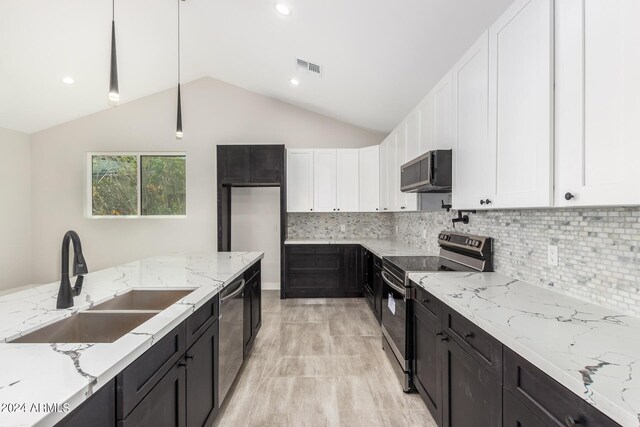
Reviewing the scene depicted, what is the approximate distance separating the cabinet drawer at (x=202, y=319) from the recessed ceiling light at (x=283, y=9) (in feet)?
7.94

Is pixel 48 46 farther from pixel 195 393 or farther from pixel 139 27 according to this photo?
pixel 195 393

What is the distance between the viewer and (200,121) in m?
4.96

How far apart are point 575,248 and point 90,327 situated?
91.6 inches

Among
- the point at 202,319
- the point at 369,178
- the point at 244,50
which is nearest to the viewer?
the point at 202,319

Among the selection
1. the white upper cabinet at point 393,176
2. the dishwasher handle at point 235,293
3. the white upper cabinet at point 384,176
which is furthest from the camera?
the white upper cabinet at point 384,176

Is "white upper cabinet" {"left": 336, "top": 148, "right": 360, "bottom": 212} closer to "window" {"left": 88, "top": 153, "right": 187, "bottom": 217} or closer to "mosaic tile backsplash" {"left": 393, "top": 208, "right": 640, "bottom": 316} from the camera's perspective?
"mosaic tile backsplash" {"left": 393, "top": 208, "right": 640, "bottom": 316}

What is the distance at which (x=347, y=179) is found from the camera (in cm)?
458

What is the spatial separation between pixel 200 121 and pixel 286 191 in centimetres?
200

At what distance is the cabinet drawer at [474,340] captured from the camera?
43.5 inches

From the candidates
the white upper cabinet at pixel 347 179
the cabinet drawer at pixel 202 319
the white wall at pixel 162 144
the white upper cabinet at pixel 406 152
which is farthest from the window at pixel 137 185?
the cabinet drawer at pixel 202 319

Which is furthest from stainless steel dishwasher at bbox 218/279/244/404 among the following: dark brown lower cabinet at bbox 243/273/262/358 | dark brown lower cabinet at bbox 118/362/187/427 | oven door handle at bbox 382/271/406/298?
oven door handle at bbox 382/271/406/298

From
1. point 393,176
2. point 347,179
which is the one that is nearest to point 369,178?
point 347,179

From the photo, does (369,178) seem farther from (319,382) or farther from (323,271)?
(319,382)

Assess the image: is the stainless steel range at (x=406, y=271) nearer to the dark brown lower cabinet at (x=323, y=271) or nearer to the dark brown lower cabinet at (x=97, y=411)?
the dark brown lower cabinet at (x=323, y=271)
